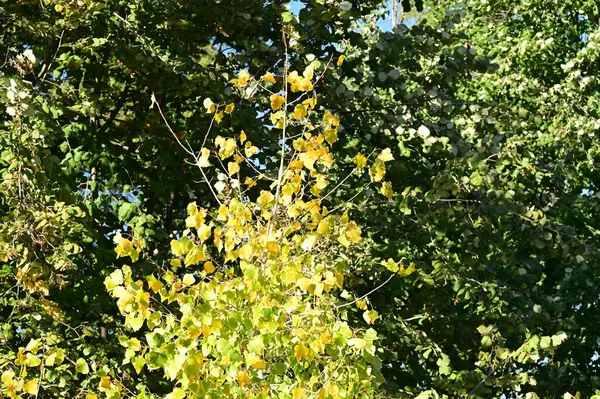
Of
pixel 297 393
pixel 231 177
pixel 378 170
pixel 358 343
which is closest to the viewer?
pixel 297 393

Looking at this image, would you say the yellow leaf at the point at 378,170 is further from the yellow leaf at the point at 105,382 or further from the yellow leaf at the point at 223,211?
the yellow leaf at the point at 105,382

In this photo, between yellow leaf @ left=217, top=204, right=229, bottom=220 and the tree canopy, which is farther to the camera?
the tree canopy

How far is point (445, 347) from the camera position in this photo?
23.7 ft

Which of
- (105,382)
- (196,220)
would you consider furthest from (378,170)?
(105,382)

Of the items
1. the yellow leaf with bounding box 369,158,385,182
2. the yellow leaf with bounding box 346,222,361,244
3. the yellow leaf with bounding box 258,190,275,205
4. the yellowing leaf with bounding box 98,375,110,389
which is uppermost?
the yellow leaf with bounding box 369,158,385,182

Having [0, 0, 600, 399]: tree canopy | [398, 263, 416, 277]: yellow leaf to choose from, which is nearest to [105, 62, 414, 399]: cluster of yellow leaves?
[398, 263, 416, 277]: yellow leaf

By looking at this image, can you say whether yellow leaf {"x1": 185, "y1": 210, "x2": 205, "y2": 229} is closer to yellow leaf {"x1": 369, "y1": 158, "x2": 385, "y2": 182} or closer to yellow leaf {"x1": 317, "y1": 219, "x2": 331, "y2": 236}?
yellow leaf {"x1": 317, "y1": 219, "x2": 331, "y2": 236}

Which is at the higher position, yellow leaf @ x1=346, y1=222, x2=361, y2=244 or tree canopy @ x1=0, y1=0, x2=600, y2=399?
tree canopy @ x1=0, y1=0, x2=600, y2=399

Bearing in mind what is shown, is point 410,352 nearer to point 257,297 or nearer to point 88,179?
point 88,179

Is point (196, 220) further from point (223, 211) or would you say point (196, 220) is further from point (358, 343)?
point (358, 343)

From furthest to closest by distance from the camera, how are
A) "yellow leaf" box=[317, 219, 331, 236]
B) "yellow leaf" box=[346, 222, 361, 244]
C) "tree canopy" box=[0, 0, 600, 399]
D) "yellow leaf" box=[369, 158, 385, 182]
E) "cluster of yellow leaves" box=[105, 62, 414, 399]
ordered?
"tree canopy" box=[0, 0, 600, 399], "yellow leaf" box=[369, 158, 385, 182], "yellow leaf" box=[346, 222, 361, 244], "yellow leaf" box=[317, 219, 331, 236], "cluster of yellow leaves" box=[105, 62, 414, 399]

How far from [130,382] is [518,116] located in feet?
10.8

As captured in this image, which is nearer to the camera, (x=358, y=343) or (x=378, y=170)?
(x=358, y=343)

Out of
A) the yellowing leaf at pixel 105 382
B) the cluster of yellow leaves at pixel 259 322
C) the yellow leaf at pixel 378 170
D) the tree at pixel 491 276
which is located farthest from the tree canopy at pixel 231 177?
the yellowing leaf at pixel 105 382
